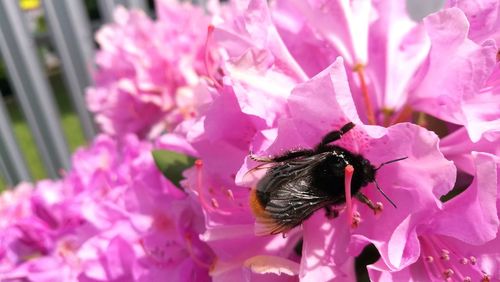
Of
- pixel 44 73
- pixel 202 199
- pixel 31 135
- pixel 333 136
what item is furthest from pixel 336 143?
pixel 31 135

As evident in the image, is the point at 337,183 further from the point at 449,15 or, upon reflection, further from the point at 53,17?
the point at 53,17

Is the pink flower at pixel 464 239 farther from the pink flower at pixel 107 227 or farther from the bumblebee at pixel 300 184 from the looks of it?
the pink flower at pixel 107 227

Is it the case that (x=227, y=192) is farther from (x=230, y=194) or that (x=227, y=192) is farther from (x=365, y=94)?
(x=365, y=94)

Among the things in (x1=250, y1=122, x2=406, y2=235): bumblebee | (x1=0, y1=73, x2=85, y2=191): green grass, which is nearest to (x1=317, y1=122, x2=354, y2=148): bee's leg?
(x1=250, y1=122, x2=406, y2=235): bumblebee

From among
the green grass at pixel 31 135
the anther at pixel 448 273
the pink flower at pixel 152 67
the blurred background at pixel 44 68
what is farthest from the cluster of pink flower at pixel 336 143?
the green grass at pixel 31 135

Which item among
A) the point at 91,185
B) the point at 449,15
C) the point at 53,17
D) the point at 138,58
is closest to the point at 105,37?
the point at 138,58
